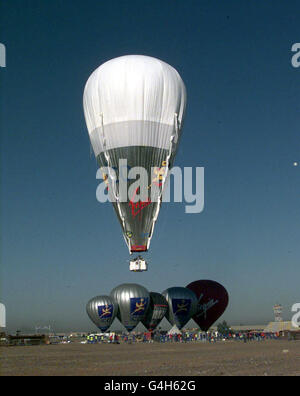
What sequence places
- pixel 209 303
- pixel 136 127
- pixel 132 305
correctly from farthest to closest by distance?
pixel 209 303 < pixel 132 305 < pixel 136 127

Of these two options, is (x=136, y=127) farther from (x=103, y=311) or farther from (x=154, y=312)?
(x=154, y=312)

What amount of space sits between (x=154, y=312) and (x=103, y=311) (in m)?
5.78

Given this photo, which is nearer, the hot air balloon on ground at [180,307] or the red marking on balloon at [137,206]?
the red marking on balloon at [137,206]

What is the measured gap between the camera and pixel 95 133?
29031mm

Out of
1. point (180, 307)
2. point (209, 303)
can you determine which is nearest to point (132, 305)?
point (180, 307)

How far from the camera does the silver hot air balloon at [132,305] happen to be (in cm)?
5594

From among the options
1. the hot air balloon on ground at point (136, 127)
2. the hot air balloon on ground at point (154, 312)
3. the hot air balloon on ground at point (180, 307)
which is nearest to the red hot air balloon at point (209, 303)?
the hot air balloon on ground at point (180, 307)

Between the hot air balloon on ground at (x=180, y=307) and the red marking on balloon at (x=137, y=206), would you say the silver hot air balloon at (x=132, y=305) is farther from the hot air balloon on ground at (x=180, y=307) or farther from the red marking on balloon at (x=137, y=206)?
the red marking on balloon at (x=137, y=206)

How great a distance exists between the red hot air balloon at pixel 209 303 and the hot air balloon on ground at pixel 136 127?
34933 mm

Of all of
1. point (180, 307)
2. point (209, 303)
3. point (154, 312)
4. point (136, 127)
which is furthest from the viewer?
point (209, 303)

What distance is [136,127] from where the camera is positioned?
90.3 feet

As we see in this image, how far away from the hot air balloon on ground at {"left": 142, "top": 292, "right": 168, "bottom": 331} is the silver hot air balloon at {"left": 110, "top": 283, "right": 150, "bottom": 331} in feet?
3.81
